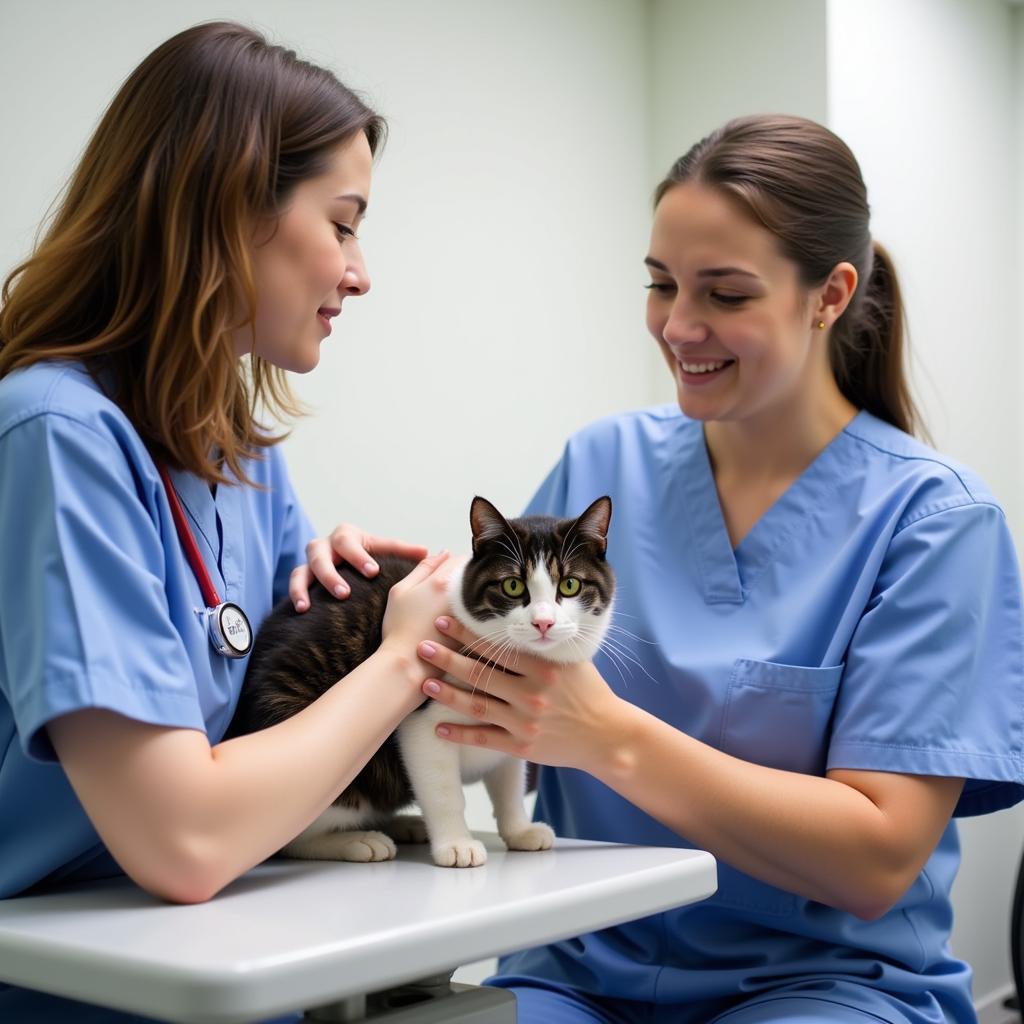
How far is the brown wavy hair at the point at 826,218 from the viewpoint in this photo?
142 cm

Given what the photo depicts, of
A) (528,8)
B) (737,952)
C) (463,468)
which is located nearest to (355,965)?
(737,952)

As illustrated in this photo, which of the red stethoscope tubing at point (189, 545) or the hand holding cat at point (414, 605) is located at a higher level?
the red stethoscope tubing at point (189, 545)

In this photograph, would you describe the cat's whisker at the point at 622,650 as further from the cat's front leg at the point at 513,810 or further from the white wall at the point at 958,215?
the white wall at the point at 958,215

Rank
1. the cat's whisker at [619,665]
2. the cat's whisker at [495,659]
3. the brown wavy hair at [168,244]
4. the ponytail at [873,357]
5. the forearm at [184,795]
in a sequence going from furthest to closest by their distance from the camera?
the ponytail at [873,357] → the cat's whisker at [619,665] → the cat's whisker at [495,659] → the brown wavy hair at [168,244] → the forearm at [184,795]

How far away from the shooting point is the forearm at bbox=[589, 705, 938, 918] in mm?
1185

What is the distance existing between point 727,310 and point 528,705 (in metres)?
0.62

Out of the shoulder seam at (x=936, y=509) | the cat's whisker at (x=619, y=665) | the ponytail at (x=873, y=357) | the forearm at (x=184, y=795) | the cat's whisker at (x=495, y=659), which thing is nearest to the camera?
the forearm at (x=184, y=795)

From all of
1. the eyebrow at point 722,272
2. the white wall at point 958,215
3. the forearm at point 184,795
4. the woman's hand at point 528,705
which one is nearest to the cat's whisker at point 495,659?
the woman's hand at point 528,705

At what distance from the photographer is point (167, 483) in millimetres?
1048

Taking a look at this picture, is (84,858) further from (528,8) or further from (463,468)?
(528,8)

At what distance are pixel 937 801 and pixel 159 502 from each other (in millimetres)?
909

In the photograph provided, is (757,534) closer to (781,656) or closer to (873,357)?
(781,656)

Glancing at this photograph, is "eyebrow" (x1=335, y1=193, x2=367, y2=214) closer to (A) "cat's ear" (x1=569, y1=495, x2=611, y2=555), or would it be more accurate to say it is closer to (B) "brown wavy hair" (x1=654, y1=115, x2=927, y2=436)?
(A) "cat's ear" (x1=569, y1=495, x2=611, y2=555)

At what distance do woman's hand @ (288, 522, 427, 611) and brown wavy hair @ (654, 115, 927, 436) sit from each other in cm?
63
